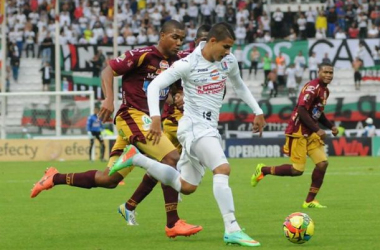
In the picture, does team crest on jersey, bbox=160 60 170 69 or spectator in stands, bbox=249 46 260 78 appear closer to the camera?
team crest on jersey, bbox=160 60 170 69

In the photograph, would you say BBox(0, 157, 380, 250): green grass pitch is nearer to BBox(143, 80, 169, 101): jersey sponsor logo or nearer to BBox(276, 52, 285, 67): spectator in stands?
BBox(143, 80, 169, 101): jersey sponsor logo

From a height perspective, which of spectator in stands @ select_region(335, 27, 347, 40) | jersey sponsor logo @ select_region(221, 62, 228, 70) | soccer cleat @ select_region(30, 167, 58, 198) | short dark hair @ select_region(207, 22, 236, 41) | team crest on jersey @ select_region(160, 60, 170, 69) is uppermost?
short dark hair @ select_region(207, 22, 236, 41)

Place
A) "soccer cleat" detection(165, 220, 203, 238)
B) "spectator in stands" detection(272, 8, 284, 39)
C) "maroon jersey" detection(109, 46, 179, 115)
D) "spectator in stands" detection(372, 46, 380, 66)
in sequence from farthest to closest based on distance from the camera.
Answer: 1. "spectator in stands" detection(272, 8, 284, 39)
2. "spectator in stands" detection(372, 46, 380, 66)
3. "maroon jersey" detection(109, 46, 179, 115)
4. "soccer cleat" detection(165, 220, 203, 238)

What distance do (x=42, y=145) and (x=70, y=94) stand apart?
2.28 m

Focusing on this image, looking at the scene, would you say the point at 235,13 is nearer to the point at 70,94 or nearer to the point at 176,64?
the point at 70,94

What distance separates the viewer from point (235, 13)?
150 feet

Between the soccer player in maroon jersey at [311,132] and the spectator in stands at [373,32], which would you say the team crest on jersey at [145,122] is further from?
the spectator in stands at [373,32]

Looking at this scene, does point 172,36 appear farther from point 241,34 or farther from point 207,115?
point 241,34

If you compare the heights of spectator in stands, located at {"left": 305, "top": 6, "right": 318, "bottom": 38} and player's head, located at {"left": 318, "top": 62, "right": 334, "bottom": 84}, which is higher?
player's head, located at {"left": 318, "top": 62, "right": 334, "bottom": 84}

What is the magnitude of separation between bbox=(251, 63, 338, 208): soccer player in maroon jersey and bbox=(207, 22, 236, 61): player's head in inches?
224

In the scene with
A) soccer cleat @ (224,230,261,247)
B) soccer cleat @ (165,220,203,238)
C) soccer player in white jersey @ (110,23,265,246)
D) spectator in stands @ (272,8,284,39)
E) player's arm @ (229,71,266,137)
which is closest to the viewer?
soccer cleat @ (224,230,261,247)

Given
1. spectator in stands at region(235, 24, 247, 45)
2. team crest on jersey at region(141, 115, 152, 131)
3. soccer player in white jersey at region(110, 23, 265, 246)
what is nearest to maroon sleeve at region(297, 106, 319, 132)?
team crest on jersey at region(141, 115, 152, 131)

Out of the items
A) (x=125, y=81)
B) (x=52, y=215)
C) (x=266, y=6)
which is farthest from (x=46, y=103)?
(x=125, y=81)

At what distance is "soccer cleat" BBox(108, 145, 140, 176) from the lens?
10.5 metres
